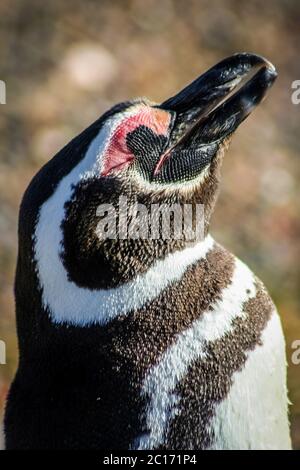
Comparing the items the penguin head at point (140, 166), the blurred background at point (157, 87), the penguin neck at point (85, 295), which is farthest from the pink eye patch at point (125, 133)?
the blurred background at point (157, 87)

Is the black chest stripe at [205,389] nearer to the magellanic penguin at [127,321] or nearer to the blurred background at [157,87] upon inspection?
the magellanic penguin at [127,321]

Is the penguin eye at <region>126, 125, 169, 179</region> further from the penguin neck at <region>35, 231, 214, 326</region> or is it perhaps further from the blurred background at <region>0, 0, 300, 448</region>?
the blurred background at <region>0, 0, 300, 448</region>

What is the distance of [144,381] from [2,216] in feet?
7.73

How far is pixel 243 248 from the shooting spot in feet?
13.3

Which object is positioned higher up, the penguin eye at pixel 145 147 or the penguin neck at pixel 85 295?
the penguin eye at pixel 145 147

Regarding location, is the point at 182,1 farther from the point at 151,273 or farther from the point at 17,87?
the point at 151,273

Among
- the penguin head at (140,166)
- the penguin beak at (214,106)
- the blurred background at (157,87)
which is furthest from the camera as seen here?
the blurred background at (157,87)

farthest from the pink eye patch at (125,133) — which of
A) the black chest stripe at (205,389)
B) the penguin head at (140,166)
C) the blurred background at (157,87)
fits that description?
the blurred background at (157,87)

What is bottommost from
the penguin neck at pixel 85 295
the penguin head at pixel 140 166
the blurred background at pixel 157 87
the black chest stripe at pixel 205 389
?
the black chest stripe at pixel 205 389

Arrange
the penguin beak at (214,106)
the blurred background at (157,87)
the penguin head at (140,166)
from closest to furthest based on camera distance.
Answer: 1. the penguin head at (140,166)
2. the penguin beak at (214,106)
3. the blurred background at (157,87)

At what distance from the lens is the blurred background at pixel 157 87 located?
13.3ft

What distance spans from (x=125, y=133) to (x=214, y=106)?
8.7 inches

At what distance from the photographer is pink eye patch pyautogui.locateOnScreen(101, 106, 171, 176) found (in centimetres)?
178

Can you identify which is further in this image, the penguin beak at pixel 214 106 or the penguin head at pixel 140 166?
the penguin beak at pixel 214 106
